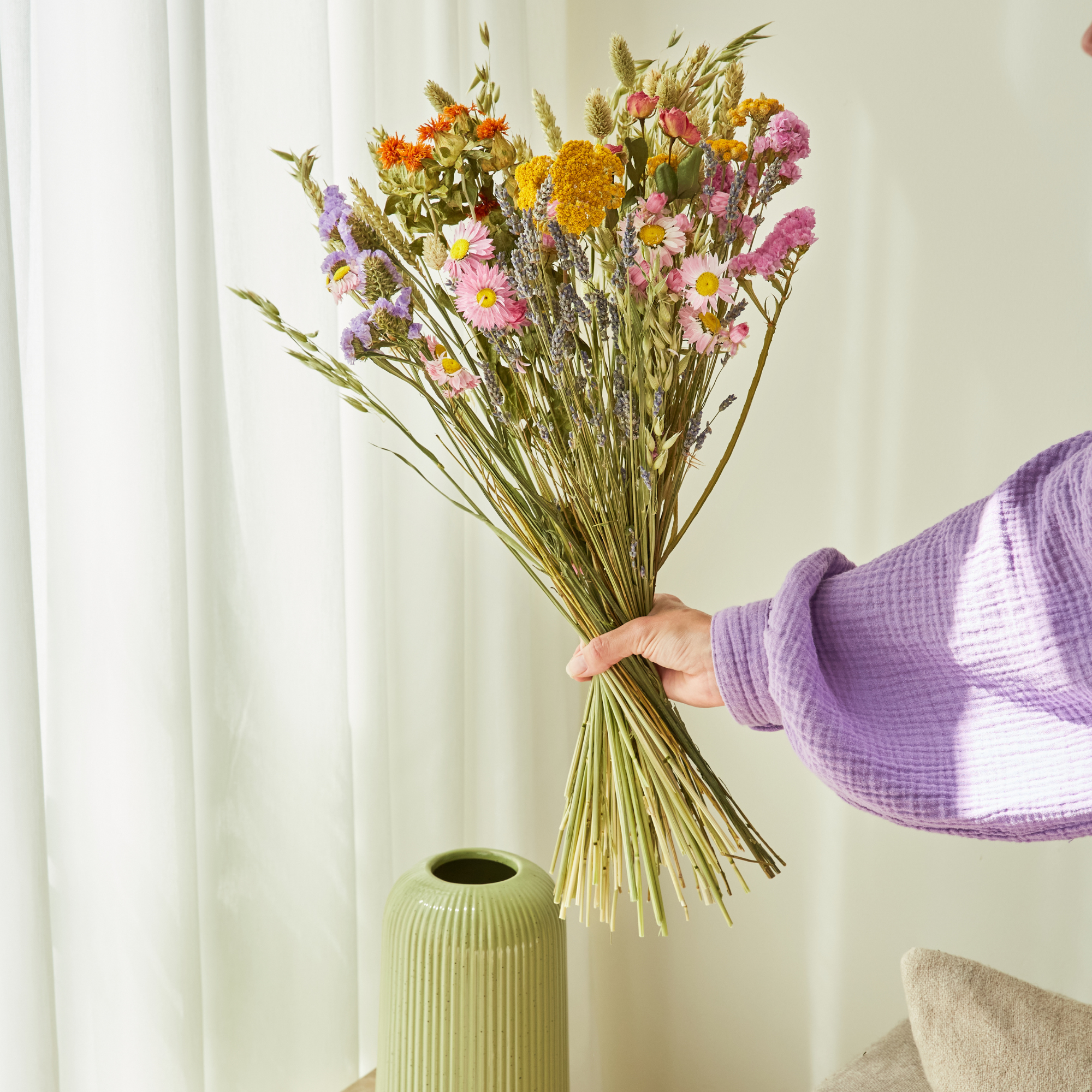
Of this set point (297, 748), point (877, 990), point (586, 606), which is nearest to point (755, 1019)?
point (877, 990)

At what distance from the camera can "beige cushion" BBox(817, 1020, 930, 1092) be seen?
3.41ft

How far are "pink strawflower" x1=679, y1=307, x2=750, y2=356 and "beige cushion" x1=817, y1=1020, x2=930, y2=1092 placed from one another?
81 centimetres

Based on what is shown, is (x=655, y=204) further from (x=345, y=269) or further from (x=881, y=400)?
(x=881, y=400)

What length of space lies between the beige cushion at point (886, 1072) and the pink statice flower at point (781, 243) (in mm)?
853

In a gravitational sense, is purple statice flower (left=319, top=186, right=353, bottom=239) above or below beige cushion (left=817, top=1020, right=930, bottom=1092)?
above

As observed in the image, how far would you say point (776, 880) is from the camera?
60.8 inches

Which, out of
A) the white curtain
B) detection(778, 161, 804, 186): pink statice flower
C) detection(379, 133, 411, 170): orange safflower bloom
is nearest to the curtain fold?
the white curtain

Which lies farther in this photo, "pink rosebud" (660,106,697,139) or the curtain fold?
the curtain fold

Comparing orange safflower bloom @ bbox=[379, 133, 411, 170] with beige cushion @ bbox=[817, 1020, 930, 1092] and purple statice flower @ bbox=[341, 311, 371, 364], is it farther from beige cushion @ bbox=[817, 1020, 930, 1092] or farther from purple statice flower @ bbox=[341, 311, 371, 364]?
beige cushion @ bbox=[817, 1020, 930, 1092]

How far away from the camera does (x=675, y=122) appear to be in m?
0.74

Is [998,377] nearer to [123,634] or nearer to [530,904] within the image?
[530,904]

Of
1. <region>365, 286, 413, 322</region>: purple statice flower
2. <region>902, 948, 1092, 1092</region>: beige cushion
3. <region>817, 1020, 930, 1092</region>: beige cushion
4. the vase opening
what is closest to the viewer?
<region>365, 286, 413, 322</region>: purple statice flower

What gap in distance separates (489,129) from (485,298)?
0.46ft

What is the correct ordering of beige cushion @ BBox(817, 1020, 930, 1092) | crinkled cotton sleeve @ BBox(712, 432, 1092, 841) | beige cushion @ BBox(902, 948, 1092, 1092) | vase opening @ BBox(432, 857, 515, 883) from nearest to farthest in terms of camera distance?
crinkled cotton sleeve @ BBox(712, 432, 1092, 841) < beige cushion @ BBox(902, 948, 1092, 1092) < beige cushion @ BBox(817, 1020, 930, 1092) < vase opening @ BBox(432, 857, 515, 883)
